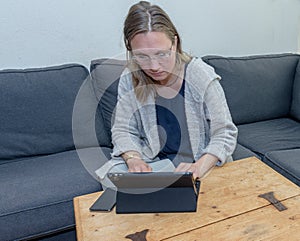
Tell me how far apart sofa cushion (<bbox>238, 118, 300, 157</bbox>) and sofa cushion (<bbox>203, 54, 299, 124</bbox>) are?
7cm

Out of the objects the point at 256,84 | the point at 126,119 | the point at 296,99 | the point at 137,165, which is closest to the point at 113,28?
the point at 126,119

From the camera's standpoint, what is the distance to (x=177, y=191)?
974 mm

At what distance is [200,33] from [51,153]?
117 cm

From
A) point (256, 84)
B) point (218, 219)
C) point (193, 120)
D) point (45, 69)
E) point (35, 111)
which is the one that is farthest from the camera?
point (256, 84)

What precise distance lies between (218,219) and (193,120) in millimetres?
468

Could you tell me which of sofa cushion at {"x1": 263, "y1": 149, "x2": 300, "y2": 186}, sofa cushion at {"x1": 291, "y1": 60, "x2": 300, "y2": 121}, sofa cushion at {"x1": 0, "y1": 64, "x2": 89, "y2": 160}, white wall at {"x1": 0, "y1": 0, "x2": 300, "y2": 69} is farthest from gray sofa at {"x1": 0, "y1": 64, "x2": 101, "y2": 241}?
sofa cushion at {"x1": 291, "y1": 60, "x2": 300, "y2": 121}

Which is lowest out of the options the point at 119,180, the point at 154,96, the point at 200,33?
the point at 119,180

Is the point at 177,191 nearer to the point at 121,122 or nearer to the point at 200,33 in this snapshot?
the point at 121,122

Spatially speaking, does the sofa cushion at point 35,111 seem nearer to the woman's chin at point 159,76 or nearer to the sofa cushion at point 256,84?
the woman's chin at point 159,76

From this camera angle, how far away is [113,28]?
6.20 ft

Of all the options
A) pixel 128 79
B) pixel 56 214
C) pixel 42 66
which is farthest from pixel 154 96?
pixel 42 66

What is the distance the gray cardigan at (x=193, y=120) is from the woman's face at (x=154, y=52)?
13 cm

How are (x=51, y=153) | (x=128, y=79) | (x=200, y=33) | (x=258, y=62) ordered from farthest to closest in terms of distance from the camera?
(x=200, y=33), (x=258, y=62), (x=51, y=153), (x=128, y=79)

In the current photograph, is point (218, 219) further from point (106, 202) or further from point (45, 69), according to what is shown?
point (45, 69)
